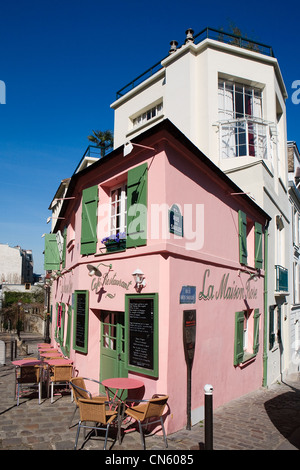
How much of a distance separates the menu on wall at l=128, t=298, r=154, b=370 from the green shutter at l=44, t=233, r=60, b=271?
7126 mm

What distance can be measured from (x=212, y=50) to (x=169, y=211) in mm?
10687

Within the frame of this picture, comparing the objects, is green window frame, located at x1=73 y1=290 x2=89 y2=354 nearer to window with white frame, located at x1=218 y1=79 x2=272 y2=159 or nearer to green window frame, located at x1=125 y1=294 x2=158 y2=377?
green window frame, located at x1=125 y1=294 x2=158 y2=377

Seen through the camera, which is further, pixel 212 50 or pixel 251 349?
pixel 212 50

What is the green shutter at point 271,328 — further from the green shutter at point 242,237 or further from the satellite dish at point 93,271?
the satellite dish at point 93,271

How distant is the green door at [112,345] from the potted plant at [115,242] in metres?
1.37

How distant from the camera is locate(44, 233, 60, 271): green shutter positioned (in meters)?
13.3

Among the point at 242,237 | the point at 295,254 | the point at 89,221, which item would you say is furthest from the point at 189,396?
the point at 295,254

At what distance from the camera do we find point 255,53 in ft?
48.1

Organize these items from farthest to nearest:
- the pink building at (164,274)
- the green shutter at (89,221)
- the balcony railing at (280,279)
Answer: the balcony railing at (280,279) → the green shutter at (89,221) → the pink building at (164,274)

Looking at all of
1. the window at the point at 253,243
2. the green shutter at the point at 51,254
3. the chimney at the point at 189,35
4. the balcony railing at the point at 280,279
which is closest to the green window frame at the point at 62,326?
the green shutter at the point at 51,254

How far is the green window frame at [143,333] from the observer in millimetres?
6215

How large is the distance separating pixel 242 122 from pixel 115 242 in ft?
28.8
